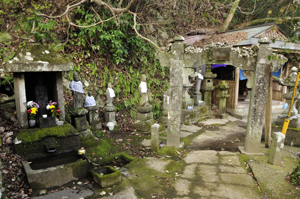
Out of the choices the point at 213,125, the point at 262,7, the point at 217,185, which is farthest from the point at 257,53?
the point at 262,7

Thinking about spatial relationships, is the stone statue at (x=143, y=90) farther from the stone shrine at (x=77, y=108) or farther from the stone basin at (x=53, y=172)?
the stone basin at (x=53, y=172)

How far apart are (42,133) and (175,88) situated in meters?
4.31

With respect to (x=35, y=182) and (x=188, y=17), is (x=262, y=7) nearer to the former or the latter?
(x=188, y=17)

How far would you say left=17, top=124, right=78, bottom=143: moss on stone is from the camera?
556 cm

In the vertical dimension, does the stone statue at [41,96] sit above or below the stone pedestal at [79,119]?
above

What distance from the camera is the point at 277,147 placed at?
582 centimetres

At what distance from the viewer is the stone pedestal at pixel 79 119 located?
24.4 feet

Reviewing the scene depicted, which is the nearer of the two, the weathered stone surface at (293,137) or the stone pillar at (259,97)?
the stone pillar at (259,97)

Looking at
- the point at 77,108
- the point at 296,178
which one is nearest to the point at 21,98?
the point at 77,108

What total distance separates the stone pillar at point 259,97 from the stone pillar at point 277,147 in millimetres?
724

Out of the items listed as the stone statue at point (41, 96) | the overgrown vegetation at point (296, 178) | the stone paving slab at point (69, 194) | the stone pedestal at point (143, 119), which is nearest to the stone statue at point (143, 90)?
the stone pedestal at point (143, 119)

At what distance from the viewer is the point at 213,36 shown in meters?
14.8

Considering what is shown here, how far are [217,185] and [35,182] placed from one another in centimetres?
439

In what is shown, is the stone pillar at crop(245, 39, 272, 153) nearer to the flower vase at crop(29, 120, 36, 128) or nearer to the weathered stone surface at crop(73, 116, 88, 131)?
A: the weathered stone surface at crop(73, 116, 88, 131)
